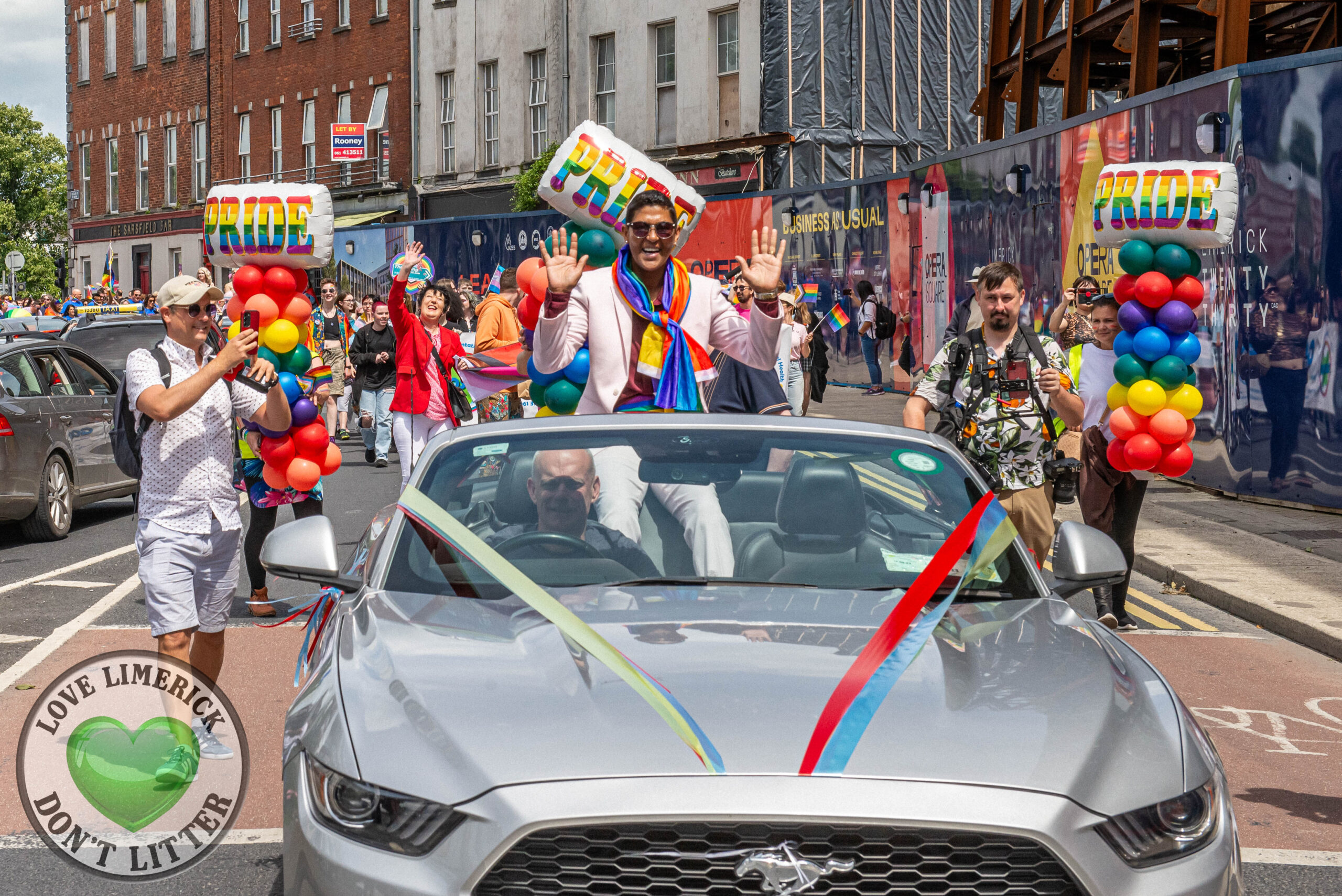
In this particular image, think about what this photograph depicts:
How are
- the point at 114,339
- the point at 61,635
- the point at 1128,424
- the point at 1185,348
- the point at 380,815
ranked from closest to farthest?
1. the point at 380,815
2. the point at 1128,424
3. the point at 1185,348
4. the point at 61,635
5. the point at 114,339

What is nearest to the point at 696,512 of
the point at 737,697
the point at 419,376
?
the point at 737,697

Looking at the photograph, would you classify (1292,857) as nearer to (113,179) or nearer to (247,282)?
(247,282)

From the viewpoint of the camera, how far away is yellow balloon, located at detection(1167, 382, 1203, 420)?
812cm

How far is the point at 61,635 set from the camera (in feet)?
27.3

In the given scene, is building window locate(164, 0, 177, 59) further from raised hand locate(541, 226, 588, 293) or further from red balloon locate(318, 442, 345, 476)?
raised hand locate(541, 226, 588, 293)

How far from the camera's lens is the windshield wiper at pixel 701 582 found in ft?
12.9

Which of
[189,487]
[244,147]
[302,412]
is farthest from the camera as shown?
[244,147]

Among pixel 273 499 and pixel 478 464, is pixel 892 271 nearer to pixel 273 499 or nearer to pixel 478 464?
pixel 273 499

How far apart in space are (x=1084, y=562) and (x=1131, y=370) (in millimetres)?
4343

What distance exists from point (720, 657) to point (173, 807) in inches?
106

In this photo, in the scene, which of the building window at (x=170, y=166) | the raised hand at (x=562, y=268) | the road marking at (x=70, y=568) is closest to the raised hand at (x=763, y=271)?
the raised hand at (x=562, y=268)

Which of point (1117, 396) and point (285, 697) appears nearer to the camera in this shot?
point (285, 697)

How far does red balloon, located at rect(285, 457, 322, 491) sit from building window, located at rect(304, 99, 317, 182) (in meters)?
39.0

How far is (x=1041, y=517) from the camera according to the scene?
292 inches
